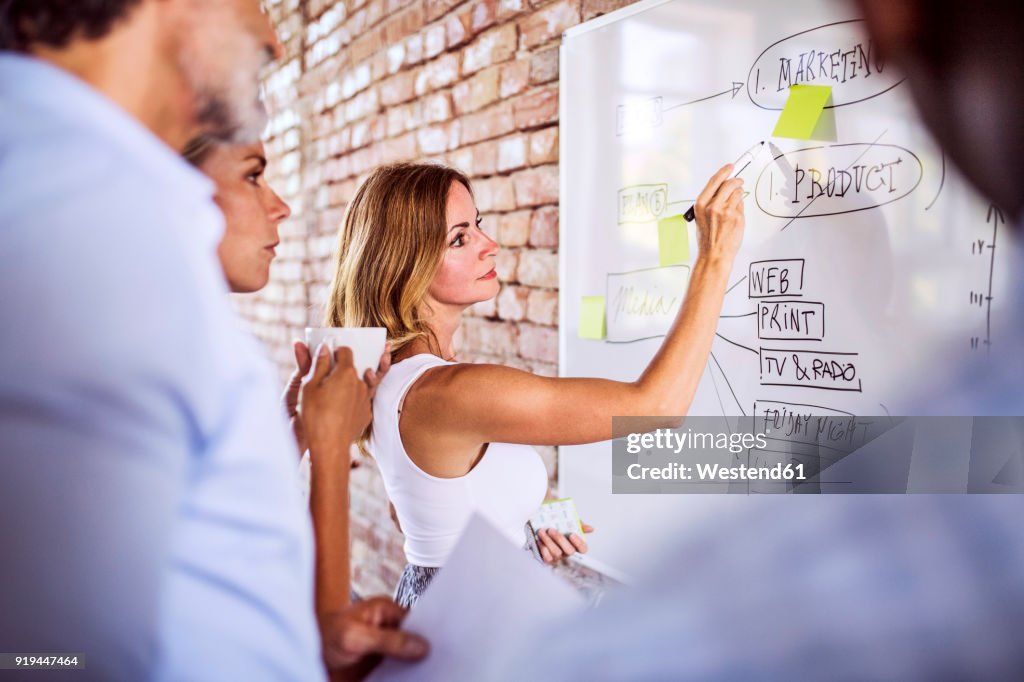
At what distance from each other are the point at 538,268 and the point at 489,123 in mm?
376

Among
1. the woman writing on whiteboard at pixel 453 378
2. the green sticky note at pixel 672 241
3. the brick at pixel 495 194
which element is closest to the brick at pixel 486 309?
the brick at pixel 495 194

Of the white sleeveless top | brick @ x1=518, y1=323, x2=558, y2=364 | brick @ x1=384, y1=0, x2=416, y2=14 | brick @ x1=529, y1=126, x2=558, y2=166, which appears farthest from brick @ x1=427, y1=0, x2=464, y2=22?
the white sleeveless top

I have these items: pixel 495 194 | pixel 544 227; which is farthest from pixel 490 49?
pixel 544 227

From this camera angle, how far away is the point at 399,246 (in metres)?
1.18

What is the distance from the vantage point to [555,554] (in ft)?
4.07

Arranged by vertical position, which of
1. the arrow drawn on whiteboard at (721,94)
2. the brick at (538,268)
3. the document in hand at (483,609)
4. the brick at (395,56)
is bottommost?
the document in hand at (483,609)

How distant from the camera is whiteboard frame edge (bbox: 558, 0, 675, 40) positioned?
1.25 m

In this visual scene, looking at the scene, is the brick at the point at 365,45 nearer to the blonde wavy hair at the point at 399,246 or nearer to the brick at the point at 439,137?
the brick at the point at 439,137

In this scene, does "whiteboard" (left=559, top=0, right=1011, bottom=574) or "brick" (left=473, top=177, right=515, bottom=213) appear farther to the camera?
"brick" (left=473, top=177, right=515, bottom=213)

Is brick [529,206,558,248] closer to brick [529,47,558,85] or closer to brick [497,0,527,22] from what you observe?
brick [529,47,558,85]

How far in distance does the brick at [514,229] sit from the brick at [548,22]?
13.7 inches

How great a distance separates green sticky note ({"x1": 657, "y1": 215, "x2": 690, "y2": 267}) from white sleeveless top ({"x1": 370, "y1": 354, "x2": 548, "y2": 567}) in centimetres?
40

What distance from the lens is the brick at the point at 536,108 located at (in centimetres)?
151

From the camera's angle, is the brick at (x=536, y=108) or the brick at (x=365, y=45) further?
the brick at (x=365, y=45)
